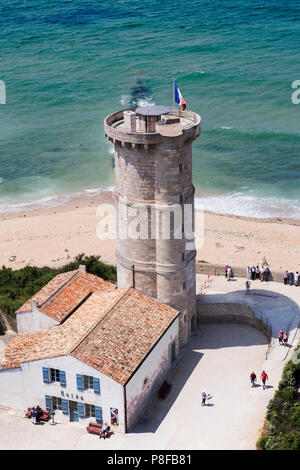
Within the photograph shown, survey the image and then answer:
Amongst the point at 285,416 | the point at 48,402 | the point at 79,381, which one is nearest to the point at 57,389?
the point at 48,402

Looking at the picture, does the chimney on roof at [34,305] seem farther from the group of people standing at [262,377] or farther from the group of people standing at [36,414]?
the group of people standing at [262,377]

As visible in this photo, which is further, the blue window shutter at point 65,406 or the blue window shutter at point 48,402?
the blue window shutter at point 48,402

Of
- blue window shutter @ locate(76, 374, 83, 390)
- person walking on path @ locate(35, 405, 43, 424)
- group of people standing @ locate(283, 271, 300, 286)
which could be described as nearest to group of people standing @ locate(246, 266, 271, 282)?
group of people standing @ locate(283, 271, 300, 286)

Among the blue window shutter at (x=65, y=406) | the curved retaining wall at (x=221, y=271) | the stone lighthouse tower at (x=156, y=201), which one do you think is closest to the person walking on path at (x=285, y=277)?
the curved retaining wall at (x=221, y=271)

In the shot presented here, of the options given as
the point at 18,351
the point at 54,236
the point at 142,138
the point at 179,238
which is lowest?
the point at 54,236

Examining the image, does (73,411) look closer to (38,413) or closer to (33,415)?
(38,413)
